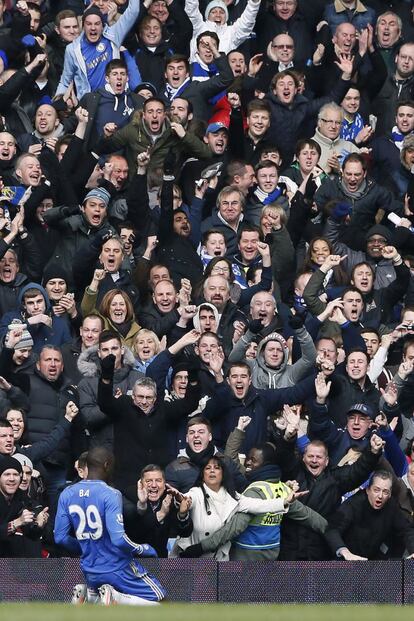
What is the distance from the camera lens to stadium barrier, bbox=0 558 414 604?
17.2 meters

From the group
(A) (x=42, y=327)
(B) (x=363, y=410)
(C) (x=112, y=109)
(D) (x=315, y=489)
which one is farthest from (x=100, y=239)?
(D) (x=315, y=489)

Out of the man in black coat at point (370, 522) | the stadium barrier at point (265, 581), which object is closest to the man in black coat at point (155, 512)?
the stadium barrier at point (265, 581)

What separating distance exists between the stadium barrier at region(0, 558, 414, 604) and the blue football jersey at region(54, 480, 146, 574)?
51 cm

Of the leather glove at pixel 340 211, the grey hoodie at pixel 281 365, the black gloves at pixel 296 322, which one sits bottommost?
the grey hoodie at pixel 281 365

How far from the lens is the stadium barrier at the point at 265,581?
17203 millimetres

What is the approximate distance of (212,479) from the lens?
703 inches

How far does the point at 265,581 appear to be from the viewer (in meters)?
17.3

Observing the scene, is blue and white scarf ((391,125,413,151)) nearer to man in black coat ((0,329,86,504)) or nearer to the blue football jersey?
man in black coat ((0,329,86,504))

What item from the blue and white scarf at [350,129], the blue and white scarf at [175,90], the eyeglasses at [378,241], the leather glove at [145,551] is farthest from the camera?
the blue and white scarf at [350,129]

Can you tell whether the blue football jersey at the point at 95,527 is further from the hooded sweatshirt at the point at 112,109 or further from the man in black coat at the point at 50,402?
the hooded sweatshirt at the point at 112,109

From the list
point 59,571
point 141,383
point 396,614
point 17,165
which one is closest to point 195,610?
point 396,614

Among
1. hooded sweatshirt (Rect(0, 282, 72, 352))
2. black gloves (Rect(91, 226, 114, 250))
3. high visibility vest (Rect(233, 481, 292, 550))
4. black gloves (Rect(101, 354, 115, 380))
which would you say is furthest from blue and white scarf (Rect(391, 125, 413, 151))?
high visibility vest (Rect(233, 481, 292, 550))

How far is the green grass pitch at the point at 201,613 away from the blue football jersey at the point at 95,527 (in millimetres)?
2065

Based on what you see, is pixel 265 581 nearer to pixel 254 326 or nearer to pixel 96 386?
pixel 96 386
